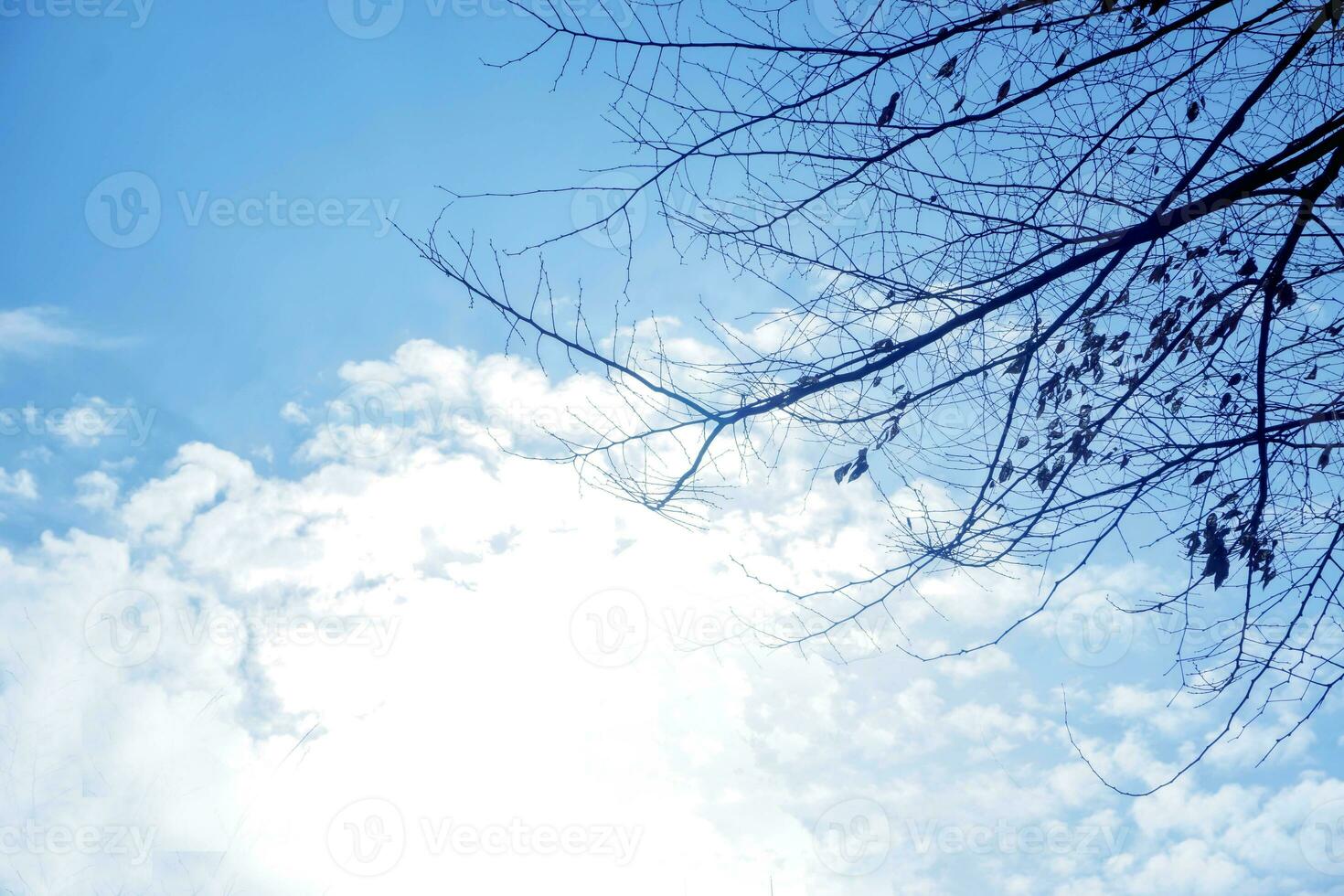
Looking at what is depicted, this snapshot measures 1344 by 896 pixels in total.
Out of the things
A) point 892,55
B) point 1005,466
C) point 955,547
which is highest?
point 892,55

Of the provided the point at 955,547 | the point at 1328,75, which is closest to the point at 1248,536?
the point at 955,547

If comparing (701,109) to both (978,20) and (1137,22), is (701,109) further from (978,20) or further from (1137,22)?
(1137,22)

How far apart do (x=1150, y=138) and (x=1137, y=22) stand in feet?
1.54

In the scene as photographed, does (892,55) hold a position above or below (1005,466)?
above

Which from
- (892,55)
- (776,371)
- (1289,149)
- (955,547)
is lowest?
(955,547)

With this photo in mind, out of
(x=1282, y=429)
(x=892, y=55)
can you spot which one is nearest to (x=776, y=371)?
(x=892, y=55)

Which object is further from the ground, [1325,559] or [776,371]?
[776,371]

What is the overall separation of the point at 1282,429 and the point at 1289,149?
3.71ft

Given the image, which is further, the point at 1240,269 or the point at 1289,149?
the point at 1240,269

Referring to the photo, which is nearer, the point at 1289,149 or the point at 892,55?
the point at 1289,149

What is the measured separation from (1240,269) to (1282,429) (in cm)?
69

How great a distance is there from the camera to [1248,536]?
4.00m

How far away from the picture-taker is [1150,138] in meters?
4.02

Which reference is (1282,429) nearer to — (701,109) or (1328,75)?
(1328,75)
